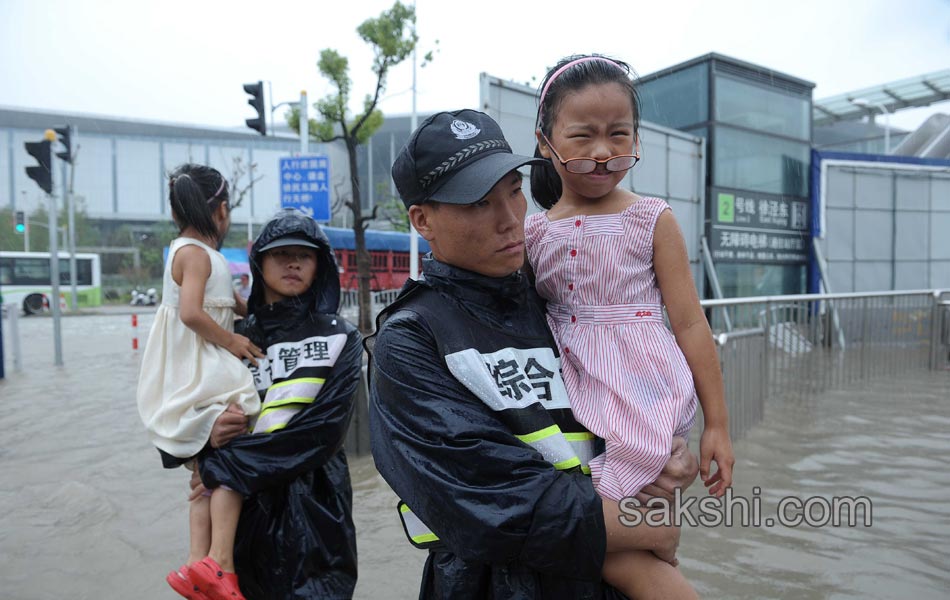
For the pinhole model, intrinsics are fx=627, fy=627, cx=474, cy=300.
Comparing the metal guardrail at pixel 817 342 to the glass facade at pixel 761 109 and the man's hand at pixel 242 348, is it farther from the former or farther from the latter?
the glass facade at pixel 761 109

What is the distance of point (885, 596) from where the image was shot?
2.95 meters

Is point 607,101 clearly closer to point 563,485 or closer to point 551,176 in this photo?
point 551,176

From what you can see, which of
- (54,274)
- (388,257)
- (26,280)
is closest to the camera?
(54,274)

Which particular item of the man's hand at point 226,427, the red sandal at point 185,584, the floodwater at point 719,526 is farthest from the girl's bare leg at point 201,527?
the floodwater at point 719,526

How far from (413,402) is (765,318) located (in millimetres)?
6067

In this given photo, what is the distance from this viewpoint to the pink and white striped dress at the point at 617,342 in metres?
1.21

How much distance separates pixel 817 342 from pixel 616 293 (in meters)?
6.94

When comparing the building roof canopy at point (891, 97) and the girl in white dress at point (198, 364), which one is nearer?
the girl in white dress at point (198, 364)

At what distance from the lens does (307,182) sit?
11.6 meters

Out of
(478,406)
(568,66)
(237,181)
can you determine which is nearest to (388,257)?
(237,181)

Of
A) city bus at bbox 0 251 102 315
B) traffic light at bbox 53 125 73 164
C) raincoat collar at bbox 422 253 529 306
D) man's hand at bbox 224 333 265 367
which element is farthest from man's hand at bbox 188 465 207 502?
city bus at bbox 0 251 102 315

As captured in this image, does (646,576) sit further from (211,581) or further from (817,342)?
(817,342)

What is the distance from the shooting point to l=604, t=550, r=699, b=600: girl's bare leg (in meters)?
1.17

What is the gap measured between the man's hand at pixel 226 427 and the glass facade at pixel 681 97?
34.5 feet
